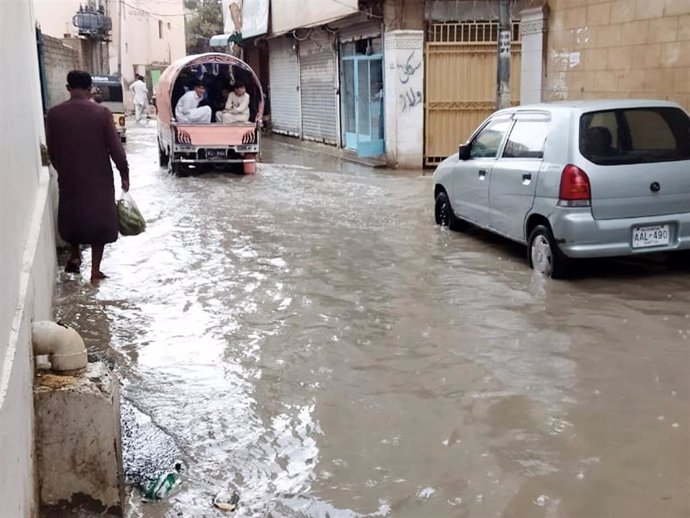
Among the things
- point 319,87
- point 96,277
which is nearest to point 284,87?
point 319,87

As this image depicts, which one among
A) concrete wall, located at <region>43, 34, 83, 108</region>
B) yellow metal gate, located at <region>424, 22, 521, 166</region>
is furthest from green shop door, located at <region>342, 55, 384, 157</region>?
concrete wall, located at <region>43, 34, 83, 108</region>

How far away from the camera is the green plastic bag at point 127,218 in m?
8.06

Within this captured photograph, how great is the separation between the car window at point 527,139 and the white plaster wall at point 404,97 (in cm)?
858

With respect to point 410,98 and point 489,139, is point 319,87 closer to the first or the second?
point 410,98

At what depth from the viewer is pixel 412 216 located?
1151cm

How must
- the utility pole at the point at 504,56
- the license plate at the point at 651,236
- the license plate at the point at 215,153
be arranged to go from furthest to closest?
the license plate at the point at 215,153 < the utility pole at the point at 504,56 < the license plate at the point at 651,236

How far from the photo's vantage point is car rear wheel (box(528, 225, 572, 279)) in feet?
24.3

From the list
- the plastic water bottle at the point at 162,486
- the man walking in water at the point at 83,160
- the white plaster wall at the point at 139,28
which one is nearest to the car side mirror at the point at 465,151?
the man walking in water at the point at 83,160

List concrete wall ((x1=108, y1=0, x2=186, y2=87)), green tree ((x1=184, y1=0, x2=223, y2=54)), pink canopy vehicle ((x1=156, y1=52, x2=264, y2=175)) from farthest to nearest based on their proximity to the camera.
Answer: green tree ((x1=184, y1=0, x2=223, y2=54)), concrete wall ((x1=108, y1=0, x2=186, y2=87)), pink canopy vehicle ((x1=156, y1=52, x2=264, y2=175))

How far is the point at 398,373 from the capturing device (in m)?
5.43

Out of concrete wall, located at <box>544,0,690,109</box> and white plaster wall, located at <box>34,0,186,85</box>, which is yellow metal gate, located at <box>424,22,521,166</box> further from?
white plaster wall, located at <box>34,0,186,85</box>

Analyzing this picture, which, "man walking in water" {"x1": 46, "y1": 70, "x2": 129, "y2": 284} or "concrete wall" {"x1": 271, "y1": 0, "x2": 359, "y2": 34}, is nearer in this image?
"man walking in water" {"x1": 46, "y1": 70, "x2": 129, "y2": 284}

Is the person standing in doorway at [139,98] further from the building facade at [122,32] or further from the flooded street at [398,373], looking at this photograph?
the flooded street at [398,373]

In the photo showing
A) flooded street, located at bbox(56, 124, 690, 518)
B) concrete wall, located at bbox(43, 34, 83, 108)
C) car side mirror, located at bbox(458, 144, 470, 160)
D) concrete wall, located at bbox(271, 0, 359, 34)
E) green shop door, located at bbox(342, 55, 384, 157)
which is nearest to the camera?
flooded street, located at bbox(56, 124, 690, 518)
